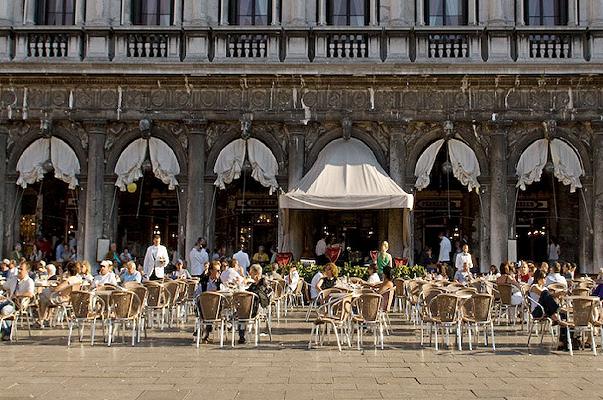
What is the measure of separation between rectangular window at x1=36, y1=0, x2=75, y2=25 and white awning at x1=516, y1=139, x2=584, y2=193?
46.2 ft

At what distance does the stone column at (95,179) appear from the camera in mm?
21984

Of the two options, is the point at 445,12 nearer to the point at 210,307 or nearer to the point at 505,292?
the point at 505,292

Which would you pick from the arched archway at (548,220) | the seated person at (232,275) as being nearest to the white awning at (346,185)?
the arched archway at (548,220)

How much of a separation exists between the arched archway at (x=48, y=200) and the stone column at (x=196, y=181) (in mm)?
3360

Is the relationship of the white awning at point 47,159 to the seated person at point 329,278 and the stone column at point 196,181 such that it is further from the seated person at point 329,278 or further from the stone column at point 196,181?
the seated person at point 329,278

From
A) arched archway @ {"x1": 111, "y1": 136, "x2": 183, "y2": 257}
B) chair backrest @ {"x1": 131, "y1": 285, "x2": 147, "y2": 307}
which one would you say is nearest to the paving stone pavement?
chair backrest @ {"x1": 131, "y1": 285, "x2": 147, "y2": 307}

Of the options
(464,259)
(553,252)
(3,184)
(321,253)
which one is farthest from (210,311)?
(553,252)

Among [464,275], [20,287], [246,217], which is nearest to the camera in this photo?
[20,287]

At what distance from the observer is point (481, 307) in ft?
40.2

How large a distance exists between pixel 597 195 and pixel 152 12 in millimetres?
14053

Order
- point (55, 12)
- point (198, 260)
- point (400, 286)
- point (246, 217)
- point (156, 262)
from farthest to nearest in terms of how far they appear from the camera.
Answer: point (246, 217), point (55, 12), point (198, 260), point (156, 262), point (400, 286)

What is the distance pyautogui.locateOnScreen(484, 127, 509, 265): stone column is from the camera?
21.5 meters

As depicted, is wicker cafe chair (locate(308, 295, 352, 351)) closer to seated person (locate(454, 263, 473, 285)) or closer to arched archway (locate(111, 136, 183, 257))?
seated person (locate(454, 263, 473, 285))

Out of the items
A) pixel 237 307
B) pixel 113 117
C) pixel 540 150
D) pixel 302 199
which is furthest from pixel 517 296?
pixel 113 117
